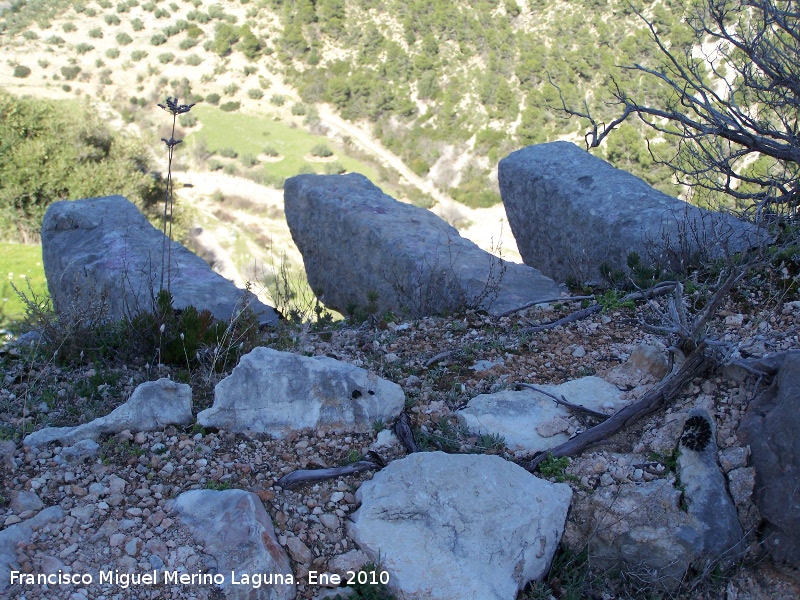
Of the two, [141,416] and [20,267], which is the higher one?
[141,416]

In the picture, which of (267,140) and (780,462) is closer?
(780,462)

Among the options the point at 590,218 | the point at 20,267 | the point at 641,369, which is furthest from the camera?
the point at 20,267

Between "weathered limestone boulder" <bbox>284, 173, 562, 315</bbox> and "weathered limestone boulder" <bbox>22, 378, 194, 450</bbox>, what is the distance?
2272 millimetres

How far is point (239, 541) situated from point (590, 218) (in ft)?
16.0

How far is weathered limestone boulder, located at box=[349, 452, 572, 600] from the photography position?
7.83ft

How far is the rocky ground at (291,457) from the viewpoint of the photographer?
7.79 ft

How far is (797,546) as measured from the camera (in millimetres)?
2449

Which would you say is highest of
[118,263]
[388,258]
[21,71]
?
[388,258]

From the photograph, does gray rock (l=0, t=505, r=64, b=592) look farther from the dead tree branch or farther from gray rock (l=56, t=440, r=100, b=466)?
the dead tree branch

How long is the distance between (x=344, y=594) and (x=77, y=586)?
0.86 metres

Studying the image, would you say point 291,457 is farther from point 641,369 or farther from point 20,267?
point 20,267

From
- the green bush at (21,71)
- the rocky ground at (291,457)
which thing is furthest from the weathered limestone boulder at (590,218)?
the green bush at (21,71)

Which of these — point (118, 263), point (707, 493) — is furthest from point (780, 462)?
point (118, 263)

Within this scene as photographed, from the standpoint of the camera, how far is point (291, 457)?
9.40 ft
